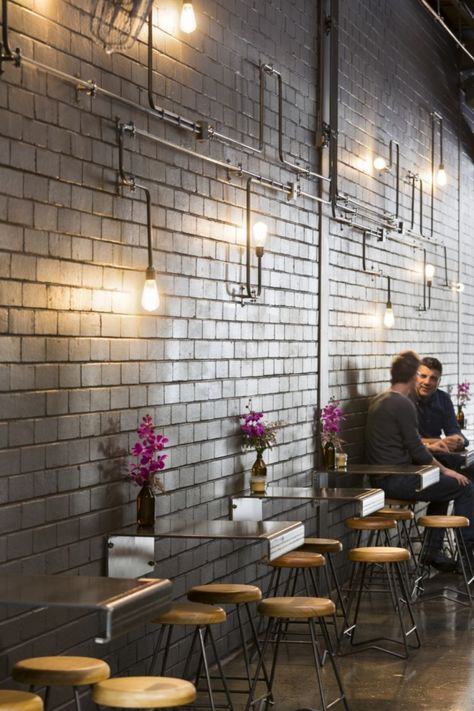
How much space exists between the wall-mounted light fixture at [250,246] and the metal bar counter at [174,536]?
5.17 ft

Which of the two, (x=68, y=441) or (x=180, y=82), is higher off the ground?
(x=180, y=82)

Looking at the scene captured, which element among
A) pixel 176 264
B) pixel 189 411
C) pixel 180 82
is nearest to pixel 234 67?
pixel 180 82

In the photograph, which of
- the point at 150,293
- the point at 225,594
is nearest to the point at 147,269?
the point at 150,293

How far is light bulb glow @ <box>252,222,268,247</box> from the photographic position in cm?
611

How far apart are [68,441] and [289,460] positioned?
8.62 ft

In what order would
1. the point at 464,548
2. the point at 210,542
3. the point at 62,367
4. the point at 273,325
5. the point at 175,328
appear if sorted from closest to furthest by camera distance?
the point at 62,367 → the point at 175,328 → the point at 210,542 → the point at 273,325 → the point at 464,548

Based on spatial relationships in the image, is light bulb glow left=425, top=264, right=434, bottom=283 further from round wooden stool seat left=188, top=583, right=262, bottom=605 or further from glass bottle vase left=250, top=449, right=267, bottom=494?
round wooden stool seat left=188, top=583, right=262, bottom=605

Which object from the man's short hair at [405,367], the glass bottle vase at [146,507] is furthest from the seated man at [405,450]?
the glass bottle vase at [146,507]

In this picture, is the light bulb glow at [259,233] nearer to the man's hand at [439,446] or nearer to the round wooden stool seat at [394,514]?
the round wooden stool seat at [394,514]

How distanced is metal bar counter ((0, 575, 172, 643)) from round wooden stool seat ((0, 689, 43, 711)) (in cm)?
26

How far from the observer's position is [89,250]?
454 cm

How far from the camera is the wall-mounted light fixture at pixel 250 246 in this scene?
6.05 metres

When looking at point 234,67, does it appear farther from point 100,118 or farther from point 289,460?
point 289,460

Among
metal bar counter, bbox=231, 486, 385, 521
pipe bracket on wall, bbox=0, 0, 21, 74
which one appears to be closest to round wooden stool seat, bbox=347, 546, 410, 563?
metal bar counter, bbox=231, 486, 385, 521
